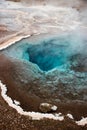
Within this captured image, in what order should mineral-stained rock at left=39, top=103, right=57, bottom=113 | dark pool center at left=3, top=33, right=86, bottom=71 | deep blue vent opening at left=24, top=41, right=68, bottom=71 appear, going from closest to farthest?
mineral-stained rock at left=39, top=103, right=57, bottom=113, dark pool center at left=3, top=33, right=86, bottom=71, deep blue vent opening at left=24, top=41, right=68, bottom=71

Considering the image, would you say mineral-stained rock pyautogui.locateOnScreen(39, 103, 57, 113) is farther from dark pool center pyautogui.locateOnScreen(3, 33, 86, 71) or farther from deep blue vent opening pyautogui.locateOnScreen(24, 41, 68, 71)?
deep blue vent opening pyautogui.locateOnScreen(24, 41, 68, 71)

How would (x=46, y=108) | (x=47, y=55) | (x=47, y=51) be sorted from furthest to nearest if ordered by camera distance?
(x=47, y=51), (x=47, y=55), (x=46, y=108)

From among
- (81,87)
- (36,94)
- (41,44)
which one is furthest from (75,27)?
(36,94)

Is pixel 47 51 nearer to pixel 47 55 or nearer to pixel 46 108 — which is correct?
pixel 47 55

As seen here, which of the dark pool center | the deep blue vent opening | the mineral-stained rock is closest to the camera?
the mineral-stained rock

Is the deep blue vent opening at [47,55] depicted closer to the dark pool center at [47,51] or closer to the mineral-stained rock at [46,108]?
the dark pool center at [47,51]

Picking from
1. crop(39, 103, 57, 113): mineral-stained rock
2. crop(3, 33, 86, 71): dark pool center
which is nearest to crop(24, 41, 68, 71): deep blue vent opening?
crop(3, 33, 86, 71): dark pool center

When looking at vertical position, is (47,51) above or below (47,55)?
above

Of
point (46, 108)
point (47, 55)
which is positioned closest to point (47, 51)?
point (47, 55)
